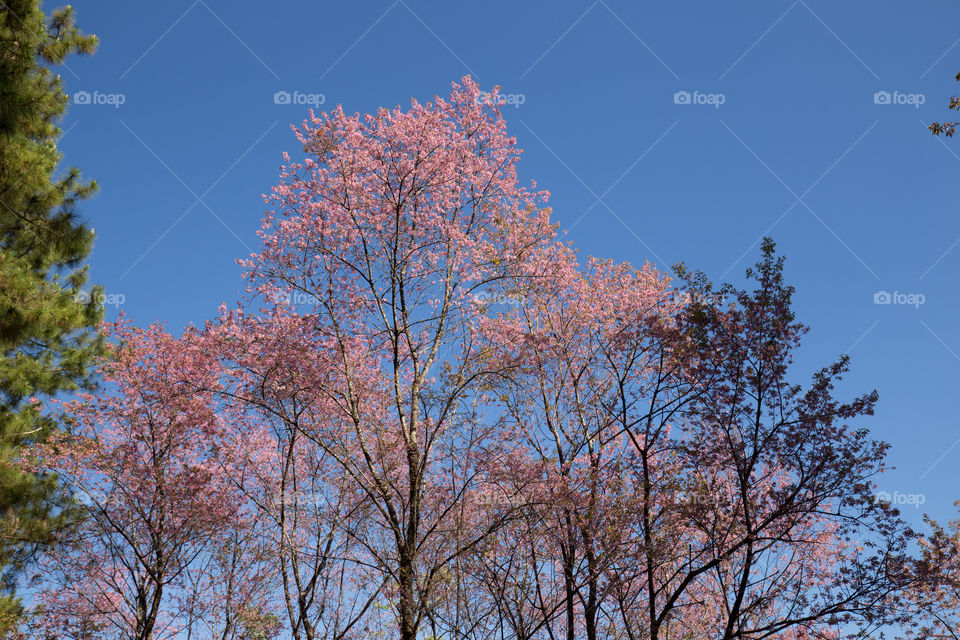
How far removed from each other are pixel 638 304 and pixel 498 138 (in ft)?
15.6

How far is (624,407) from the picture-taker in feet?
42.6

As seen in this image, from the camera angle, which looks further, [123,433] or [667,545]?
[123,433]

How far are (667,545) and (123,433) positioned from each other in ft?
36.2

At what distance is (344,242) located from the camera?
470 inches

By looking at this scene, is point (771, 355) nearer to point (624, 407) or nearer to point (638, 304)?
point (624, 407)

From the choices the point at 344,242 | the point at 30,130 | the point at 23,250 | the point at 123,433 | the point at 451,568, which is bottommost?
Answer: the point at 451,568

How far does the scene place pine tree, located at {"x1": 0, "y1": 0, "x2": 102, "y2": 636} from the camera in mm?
14828

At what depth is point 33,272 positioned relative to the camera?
1823cm

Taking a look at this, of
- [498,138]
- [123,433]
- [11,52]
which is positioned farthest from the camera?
[11,52]

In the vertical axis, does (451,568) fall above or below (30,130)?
below

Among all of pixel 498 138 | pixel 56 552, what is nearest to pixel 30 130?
pixel 56 552

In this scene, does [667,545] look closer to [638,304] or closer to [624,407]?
[624,407]

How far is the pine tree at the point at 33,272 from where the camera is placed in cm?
1483

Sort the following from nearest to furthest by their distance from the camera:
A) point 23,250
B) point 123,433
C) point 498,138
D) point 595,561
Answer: point 595,561
point 498,138
point 123,433
point 23,250
